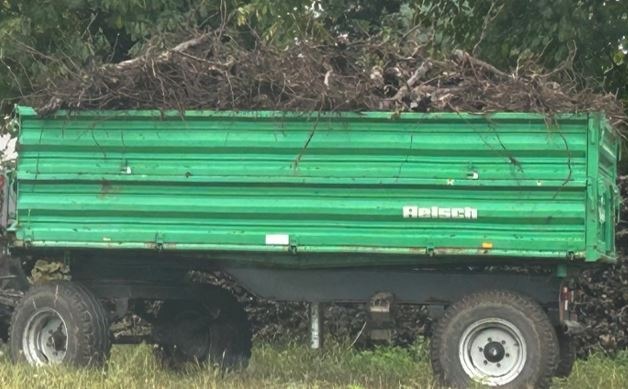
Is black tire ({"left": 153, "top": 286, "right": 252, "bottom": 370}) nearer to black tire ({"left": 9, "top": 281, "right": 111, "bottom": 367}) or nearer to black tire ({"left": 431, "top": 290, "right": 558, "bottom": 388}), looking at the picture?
black tire ({"left": 9, "top": 281, "right": 111, "bottom": 367})

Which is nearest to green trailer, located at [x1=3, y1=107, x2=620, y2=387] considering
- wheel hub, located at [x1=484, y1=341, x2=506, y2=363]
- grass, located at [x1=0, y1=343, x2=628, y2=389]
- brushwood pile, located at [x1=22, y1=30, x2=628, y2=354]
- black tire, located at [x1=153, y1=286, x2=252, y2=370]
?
wheel hub, located at [x1=484, y1=341, x2=506, y2=363]

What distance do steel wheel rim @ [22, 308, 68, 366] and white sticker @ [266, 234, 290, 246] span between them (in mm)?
1826

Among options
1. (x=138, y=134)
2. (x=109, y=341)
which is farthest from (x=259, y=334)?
(x=138, y=134)

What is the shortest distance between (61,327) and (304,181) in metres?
2.33

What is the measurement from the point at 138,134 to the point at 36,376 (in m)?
1.84

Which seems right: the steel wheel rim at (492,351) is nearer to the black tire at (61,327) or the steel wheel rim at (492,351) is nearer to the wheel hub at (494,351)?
the wheel hub at (494,351)

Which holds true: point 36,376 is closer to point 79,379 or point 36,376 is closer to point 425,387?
point 79,379

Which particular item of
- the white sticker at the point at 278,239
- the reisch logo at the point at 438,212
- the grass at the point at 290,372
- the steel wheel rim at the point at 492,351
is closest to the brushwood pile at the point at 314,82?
the reisch logo at the point at 438,212

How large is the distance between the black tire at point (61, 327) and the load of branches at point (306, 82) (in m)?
1.42

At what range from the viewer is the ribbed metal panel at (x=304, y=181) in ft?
27.8

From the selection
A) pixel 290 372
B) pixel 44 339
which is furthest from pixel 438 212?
pixel 44 339

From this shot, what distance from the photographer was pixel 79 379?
8.66 metres

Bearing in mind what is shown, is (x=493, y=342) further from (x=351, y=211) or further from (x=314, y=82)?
(x=314, y=82)

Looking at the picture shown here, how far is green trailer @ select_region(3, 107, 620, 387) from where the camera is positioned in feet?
27.8
